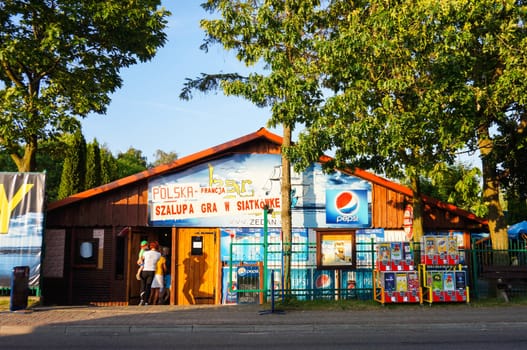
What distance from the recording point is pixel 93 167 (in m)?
32.2

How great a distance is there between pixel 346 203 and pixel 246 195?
10.5 feet

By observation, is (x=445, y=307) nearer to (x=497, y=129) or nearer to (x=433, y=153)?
(x=433, y=153)

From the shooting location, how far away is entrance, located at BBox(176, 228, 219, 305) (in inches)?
652

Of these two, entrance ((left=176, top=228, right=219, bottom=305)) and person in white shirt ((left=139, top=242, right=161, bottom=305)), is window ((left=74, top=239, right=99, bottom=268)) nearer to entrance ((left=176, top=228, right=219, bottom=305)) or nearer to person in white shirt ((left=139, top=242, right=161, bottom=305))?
person in white shirt ((left=139, top=242, right=161, bottom=305))

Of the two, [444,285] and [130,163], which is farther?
[130,163]

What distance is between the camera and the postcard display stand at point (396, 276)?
533 inches

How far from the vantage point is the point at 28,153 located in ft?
48.2

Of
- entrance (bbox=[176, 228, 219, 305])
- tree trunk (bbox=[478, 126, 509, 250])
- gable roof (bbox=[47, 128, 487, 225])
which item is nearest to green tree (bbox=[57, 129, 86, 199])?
gable roof (bbox=[47, 128, 487, 225])

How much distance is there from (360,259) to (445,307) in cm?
278

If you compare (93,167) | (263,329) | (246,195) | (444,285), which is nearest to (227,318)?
(263,329)

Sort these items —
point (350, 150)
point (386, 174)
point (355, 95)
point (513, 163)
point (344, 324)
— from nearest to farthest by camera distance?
point (344, 324) < point (355, 95) < point (350, 150) < point (386, 174) < point (513, 163)

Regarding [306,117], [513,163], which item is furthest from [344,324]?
[513,163]

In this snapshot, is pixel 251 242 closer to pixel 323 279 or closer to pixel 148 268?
pixel 323 279

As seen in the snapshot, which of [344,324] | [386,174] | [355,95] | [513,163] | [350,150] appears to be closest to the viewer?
[344,324]
